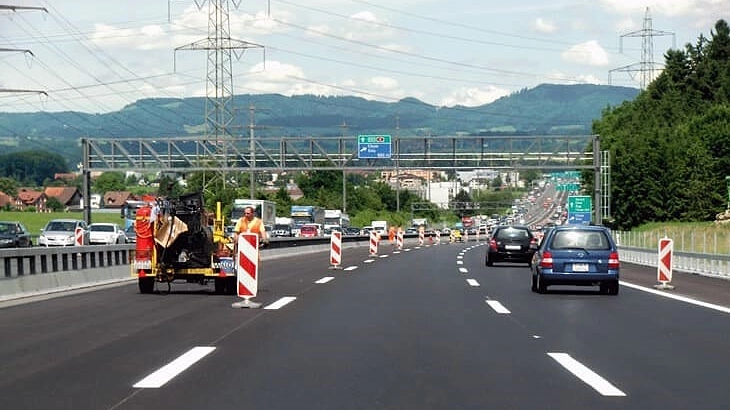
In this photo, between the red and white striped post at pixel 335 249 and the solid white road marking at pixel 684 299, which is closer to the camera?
the solid white road marking at pixel 684 299

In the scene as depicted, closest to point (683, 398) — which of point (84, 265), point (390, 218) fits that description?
point (84, 265)

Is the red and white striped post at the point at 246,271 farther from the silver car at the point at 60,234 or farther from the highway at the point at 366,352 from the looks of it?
the silver car at the point at 60,234

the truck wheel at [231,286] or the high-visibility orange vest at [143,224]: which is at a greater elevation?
the high-visibility orange vest at [143,224]

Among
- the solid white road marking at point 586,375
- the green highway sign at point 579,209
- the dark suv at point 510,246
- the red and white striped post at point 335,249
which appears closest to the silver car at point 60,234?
the red and white striped post at point 335,249

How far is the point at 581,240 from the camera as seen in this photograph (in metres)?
23.5

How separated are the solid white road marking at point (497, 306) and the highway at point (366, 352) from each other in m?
0.02

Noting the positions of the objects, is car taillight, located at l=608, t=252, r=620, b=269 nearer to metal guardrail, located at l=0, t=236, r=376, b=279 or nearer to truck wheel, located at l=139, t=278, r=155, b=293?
truck wheel, located at l=139, t=278, r=155, b=293

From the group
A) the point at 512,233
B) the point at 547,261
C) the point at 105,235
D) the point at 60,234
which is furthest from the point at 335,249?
the point at 105,235

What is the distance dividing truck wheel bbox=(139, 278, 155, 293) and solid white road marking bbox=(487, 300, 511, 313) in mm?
7004

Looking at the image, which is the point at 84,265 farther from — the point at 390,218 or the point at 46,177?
the point at 46,177

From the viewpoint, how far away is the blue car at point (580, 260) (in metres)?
23.1

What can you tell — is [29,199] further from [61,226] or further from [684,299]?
[684,299]

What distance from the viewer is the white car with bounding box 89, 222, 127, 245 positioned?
5528cm

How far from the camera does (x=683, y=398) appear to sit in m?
9.51
